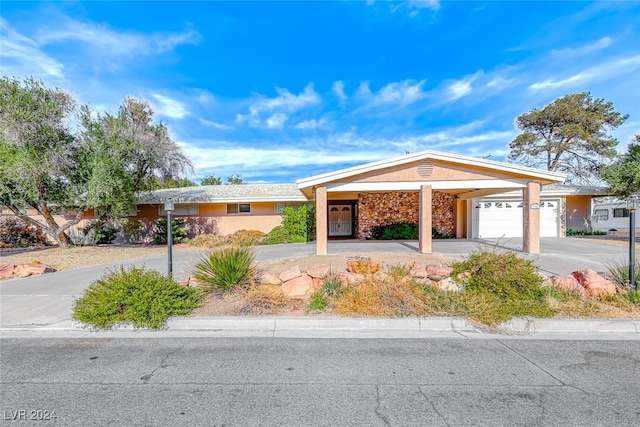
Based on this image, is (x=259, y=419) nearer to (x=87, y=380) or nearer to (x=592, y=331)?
(x=87, y=380)

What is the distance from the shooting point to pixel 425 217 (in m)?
11.3

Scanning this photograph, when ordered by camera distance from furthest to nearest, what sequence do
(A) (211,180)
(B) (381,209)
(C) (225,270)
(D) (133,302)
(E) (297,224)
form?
1. (A) (211,180)
2. (B) (381,209)
3. (E) (297,224)
4. (C) (225,270)
5. (D) (133,302)

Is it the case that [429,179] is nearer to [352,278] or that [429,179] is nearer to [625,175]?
[352,278]

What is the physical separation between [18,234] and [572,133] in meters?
38.4

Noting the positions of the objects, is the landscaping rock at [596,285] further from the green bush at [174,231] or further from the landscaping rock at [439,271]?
the green bush at [174,231]

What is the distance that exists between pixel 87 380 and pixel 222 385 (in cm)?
160

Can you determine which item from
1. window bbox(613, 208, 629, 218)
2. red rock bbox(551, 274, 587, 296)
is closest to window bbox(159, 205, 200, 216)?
red rock bbox(551, 274, 587, 296)

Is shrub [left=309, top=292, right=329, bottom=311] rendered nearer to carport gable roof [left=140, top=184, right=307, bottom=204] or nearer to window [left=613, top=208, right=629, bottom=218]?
carport gable roof [left=140, top=184, right=307, bottom=204]

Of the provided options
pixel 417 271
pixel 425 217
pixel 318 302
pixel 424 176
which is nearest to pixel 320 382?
pixel 318 302

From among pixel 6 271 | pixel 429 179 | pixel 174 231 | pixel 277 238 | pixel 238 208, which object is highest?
pixel 429 179

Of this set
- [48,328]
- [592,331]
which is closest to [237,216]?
[48,328]

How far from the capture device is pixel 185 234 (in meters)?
18.2

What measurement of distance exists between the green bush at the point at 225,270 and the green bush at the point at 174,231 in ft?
39.1

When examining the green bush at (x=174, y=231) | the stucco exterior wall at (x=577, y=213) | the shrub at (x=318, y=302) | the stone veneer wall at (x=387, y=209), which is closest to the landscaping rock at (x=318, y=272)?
the shrub at (x=318, y=302)
